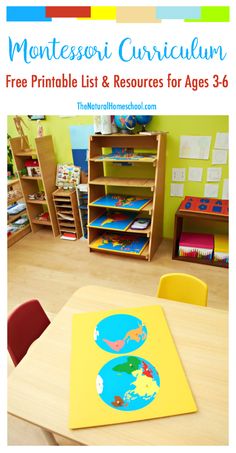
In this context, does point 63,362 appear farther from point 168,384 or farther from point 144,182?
point 144,182

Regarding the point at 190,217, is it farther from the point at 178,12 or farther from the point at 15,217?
the point at 15,217

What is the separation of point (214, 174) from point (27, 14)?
2.27 m

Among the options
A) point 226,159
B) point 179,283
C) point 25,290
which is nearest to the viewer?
point 179,283

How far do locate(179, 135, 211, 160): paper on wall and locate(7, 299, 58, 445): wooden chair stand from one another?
2.27 m

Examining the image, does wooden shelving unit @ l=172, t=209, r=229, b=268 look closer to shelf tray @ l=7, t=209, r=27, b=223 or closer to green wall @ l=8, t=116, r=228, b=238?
green wall @ l=8, t=116, r=228, b=238

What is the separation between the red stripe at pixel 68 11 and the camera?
1.44 meters

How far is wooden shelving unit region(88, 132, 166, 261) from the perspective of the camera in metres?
2.93

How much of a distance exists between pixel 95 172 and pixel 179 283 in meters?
1.95

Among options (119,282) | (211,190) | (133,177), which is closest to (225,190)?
(211,190)

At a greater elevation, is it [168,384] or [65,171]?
[65,171]

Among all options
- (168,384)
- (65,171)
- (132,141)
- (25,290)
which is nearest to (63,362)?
(168,384)

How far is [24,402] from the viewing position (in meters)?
1.06

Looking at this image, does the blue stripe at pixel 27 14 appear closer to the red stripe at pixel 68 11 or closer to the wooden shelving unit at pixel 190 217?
the red stripe at pixel 68 11

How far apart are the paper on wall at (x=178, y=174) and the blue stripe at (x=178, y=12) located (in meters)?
1.72
